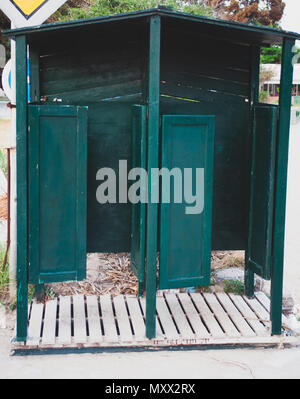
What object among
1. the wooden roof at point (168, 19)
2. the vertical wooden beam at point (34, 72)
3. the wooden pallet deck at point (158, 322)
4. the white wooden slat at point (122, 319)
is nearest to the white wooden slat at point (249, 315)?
the wooden pallet deck at point (158, 322)

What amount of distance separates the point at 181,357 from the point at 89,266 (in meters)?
1.99

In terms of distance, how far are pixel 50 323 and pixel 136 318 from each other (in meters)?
0.66

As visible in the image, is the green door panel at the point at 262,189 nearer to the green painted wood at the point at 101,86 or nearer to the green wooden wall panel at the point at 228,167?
the green wooden wall panel at the point at 228,167

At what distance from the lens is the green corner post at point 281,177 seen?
4.34 meters

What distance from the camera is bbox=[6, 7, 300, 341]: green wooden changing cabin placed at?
4258 mm

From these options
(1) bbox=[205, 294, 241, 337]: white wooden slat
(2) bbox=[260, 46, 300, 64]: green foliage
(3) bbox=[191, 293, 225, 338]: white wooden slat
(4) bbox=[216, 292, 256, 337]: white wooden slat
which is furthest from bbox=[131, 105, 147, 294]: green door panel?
(2) bbox=[260, 46, 300, 64]: green foliage

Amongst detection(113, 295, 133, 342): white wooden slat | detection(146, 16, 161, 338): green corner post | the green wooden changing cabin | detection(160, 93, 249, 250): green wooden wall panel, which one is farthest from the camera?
Answer: detection(160, 93, 249, 250): green wooden wall panel

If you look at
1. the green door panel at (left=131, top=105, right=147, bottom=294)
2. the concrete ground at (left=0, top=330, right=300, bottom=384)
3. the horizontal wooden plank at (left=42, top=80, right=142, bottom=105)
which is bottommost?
the concrete ground at (left=0, top=330, right=300, bottom=384)

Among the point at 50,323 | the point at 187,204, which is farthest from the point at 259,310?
the point at 50,323

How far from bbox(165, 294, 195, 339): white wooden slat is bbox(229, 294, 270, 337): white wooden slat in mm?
485

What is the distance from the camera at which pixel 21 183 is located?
4.19 metres

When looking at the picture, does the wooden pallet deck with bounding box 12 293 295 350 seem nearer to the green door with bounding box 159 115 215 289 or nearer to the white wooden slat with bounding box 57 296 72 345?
the white wooden slat with bounding box 57 296 72 345

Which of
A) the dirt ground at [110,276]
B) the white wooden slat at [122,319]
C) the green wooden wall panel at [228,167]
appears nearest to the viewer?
the white wooden slat at [122,319]
